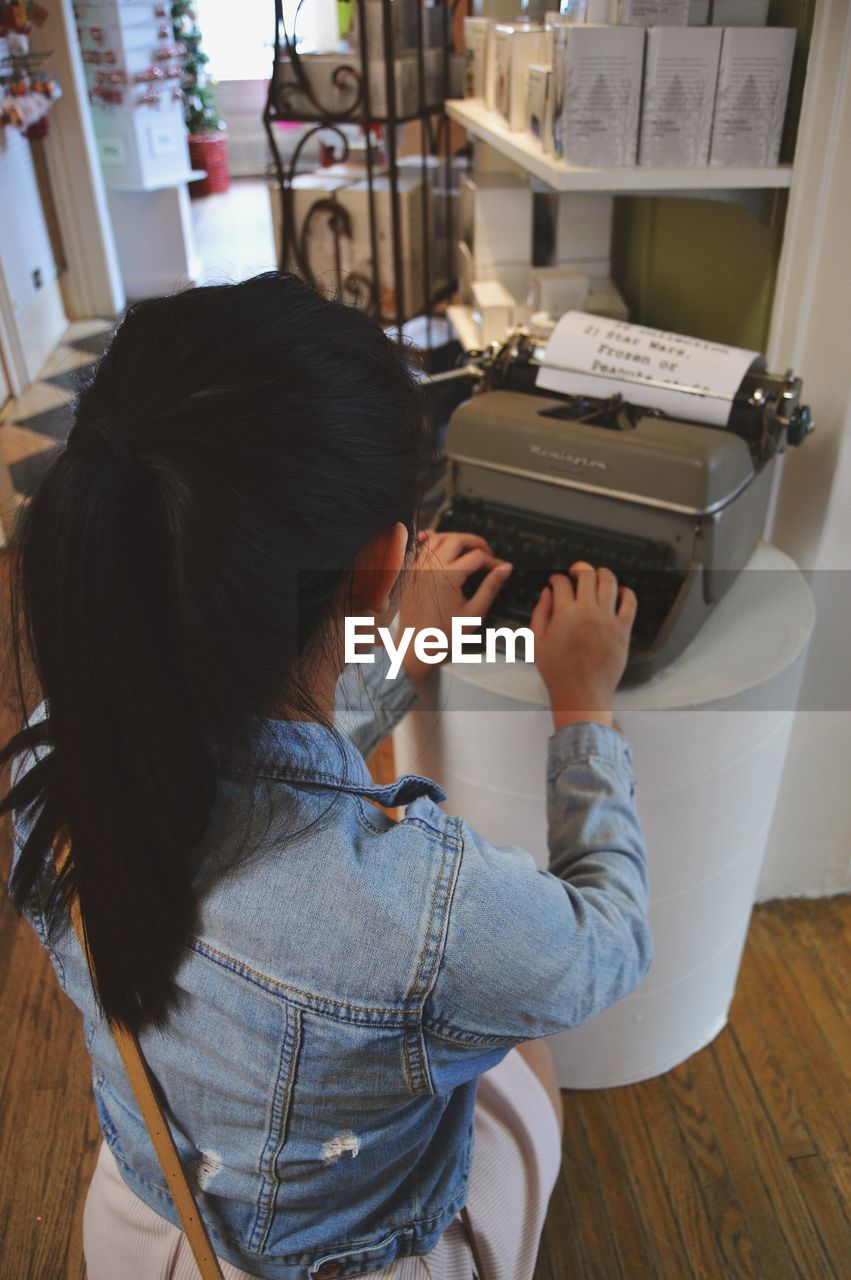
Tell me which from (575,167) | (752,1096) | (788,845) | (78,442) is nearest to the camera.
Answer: (78,442)

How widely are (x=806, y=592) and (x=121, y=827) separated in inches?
37.7

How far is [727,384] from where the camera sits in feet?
3.72

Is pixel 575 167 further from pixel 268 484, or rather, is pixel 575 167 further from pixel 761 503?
pixel 268 484

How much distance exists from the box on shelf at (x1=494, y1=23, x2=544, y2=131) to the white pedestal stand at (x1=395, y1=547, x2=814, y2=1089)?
2.56 feet

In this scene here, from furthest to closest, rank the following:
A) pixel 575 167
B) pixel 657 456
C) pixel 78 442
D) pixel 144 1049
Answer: pixel 575 167 → pixel 657 456 → pixel 144 1049 → pixel 78 442

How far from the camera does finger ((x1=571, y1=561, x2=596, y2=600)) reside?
0.96 metres

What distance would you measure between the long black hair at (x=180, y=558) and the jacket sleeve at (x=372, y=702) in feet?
1.41

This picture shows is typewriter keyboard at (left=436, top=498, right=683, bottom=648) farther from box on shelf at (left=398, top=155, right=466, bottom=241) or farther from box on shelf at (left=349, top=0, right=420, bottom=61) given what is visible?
box on shelf at (left=398, top=155, right=466, bottom=241)

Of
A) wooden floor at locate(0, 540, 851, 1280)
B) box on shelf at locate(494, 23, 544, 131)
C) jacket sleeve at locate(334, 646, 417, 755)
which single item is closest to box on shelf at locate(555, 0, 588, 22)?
box on shelf at locate(494, 23, 544, 131)

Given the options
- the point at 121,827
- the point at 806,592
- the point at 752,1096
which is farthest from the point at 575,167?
the point at 752,1096

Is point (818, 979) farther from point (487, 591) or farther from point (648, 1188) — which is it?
point (487, 591)

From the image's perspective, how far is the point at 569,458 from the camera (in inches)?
45.0

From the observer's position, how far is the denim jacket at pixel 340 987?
1.93 ft

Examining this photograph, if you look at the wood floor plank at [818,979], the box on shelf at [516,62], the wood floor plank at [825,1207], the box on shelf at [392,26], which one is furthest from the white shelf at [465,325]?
the wood floor plank at [825,1207]
